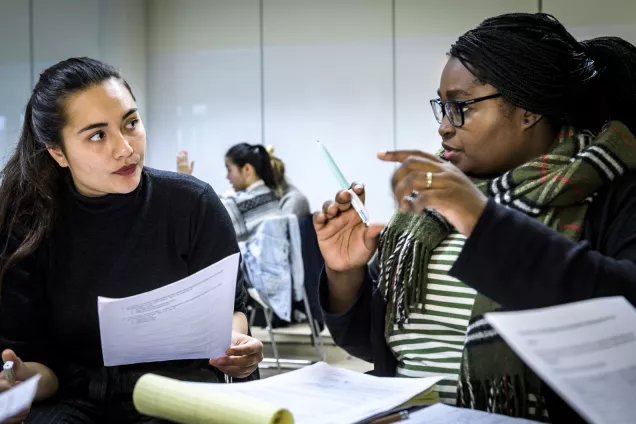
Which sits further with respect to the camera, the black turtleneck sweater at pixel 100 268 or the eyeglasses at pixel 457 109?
the black turtleneck sweater at pixel 100 268

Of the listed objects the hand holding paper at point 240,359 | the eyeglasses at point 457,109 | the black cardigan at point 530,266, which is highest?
the eyeglasses at point 457,109

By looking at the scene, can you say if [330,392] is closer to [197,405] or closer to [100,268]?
[197,405]

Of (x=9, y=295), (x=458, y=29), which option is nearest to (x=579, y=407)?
(x=9, y=295)

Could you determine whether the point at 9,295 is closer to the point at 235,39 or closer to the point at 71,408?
the point at 71,408

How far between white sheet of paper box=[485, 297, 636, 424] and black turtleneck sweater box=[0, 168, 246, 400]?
853 millimetres

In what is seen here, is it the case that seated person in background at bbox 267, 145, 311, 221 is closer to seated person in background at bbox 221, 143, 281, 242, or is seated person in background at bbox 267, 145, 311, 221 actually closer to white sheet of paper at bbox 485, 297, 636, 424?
seated person in background at bbox 221, 143, 281, 242

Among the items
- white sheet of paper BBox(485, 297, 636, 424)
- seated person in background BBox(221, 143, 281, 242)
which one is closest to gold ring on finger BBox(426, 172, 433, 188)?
white sheet of paper BBox(485, 297, 636, 424)

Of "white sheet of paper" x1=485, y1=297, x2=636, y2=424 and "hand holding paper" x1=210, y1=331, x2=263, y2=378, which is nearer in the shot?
"white sheet of paper" x1=485, y1=297, x2=636, y2=424

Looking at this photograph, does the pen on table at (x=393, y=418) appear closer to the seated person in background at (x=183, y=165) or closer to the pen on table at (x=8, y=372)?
the pen on table at (x=8, y=372)

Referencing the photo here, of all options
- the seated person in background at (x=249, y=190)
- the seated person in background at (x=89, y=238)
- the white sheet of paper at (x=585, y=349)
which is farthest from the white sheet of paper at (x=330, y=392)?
the seated person in background at (x=249, y=190)

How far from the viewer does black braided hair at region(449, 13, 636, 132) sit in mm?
1196

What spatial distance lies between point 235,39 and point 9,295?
4.56 metres

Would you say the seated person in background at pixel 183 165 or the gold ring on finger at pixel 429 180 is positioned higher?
the seated person in background at pixel 183 165

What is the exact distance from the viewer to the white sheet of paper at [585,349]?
0.65 m
